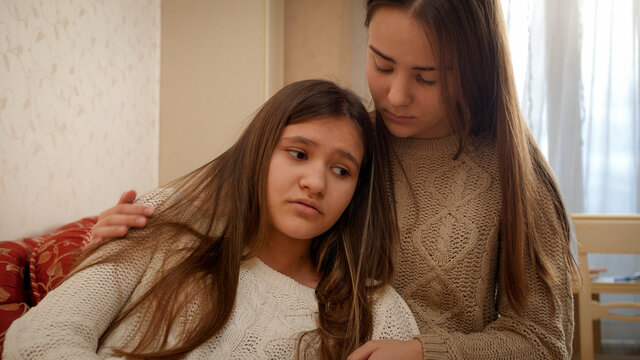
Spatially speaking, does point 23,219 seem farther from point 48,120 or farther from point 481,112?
Result: point 481,112

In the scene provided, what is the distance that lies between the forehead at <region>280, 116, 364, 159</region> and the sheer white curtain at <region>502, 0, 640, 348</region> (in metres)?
2.56

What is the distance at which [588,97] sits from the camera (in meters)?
3.36

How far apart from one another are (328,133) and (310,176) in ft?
0.38

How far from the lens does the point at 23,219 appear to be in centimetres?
174

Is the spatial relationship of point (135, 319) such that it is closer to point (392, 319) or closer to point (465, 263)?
point (392, 319)

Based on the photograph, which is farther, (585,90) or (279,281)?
(585,90)

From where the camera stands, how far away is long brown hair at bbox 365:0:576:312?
117 cm

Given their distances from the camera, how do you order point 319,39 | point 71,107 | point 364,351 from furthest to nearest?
point 319,39
point 71,107
point 364,351

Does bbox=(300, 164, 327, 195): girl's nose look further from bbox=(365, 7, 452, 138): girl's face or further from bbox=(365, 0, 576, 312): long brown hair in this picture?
bbox=(365, 0, 576, 312): long brown hair

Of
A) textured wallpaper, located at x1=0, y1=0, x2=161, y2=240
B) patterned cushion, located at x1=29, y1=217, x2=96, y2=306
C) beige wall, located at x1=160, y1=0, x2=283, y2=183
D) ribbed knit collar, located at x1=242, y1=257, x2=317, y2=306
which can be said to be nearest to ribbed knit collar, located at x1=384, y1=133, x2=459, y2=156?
ribbed knit collar, located at x1=242, y1=257, x2=317, y2=306

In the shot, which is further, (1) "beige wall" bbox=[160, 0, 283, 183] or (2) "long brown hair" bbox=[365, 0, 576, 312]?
(1) "beige wall" bbox=[160, 0, 283, 183]

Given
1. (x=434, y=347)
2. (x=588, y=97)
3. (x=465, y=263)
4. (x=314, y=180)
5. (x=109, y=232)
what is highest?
(x=588, y=97)

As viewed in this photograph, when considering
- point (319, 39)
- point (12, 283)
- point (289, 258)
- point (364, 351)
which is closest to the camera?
point (364, 351)

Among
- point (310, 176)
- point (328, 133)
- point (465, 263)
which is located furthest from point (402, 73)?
point (465, 263)
